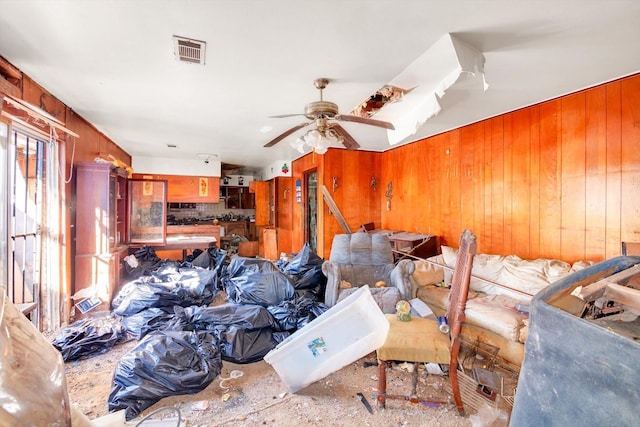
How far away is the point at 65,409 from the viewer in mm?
792

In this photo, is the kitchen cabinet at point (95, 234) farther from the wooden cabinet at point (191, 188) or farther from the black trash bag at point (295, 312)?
the wooden cabinet at point (191, 188)

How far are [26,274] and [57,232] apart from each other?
1.42ft

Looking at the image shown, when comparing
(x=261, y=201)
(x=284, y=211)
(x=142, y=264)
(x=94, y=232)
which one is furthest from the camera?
(x=261, y=201)

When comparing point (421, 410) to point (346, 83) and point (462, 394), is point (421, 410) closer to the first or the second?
point (462, 394)

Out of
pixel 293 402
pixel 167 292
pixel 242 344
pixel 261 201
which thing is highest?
pixel 261 201

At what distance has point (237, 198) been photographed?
8.48 m

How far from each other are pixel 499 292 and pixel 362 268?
1369 millimetres

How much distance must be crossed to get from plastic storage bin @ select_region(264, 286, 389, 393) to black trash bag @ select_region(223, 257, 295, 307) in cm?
101

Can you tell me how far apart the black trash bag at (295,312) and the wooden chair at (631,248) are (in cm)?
245

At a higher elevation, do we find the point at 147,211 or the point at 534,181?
the point at 534,181

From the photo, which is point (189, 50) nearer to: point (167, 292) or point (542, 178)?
point (167, 292)

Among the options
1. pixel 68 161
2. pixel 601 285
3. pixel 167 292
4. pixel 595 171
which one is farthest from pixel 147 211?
pixel 595 171

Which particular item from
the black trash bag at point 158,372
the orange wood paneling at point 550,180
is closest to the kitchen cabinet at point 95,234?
the black trash bag at point 158,372

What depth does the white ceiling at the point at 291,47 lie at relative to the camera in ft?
4.81
